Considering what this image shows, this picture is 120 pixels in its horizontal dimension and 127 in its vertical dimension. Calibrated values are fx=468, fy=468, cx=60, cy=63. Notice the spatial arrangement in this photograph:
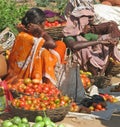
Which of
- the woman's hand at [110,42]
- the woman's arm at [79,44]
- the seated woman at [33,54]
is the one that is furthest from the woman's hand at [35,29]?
the woman's hand at [110,42]

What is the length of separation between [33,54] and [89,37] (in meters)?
1.60

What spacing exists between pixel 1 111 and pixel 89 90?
1.80m

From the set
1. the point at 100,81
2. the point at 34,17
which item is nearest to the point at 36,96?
the point at 34,17

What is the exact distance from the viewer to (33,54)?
22.5 feet

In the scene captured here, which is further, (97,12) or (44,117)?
(97,12)

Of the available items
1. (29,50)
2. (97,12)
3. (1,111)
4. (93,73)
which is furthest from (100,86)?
(97,12)

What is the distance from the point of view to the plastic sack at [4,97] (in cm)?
623

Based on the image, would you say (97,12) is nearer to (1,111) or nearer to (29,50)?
(29,50)

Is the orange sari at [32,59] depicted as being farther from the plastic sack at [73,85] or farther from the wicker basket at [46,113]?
the wicker basket at [46,113]

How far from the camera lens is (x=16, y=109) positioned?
5879 mm

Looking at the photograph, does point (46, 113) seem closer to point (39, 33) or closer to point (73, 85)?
point (73, 85)

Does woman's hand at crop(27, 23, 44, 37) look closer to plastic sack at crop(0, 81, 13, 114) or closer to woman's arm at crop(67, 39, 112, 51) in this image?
woman's arm at crop(67, 39, 112, 51)

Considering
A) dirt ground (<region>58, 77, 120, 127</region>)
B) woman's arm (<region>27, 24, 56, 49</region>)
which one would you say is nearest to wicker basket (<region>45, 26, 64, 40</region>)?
woman's arm (<region>27, 24, 56, 49</region>)

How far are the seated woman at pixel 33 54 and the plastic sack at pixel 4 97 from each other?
0.56 meters
